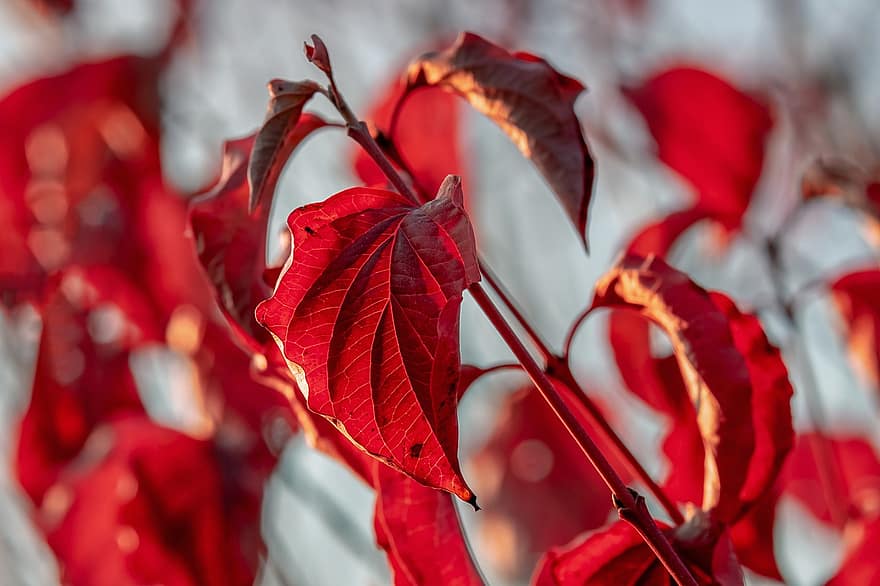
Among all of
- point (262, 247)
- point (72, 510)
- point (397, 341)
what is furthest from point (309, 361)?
point (72, 510)

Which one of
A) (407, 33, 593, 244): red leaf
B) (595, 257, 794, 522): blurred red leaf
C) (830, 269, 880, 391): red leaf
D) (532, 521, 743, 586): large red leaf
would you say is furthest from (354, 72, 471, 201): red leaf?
(830, 269, 880, 391): red leaf

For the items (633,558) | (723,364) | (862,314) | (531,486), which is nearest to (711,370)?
(723,364)

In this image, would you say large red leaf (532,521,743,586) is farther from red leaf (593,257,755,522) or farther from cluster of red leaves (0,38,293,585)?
cluster of red leaves (0,38,293,585)

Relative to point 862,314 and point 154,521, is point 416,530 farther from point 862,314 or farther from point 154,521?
point 862,314

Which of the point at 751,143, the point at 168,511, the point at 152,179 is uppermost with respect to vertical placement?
the point at 152,179

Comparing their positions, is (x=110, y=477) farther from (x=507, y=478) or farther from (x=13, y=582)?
(x=507, y=478)

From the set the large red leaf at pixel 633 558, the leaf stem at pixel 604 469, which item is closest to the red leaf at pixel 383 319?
the leaf stem at pixel 604 469
